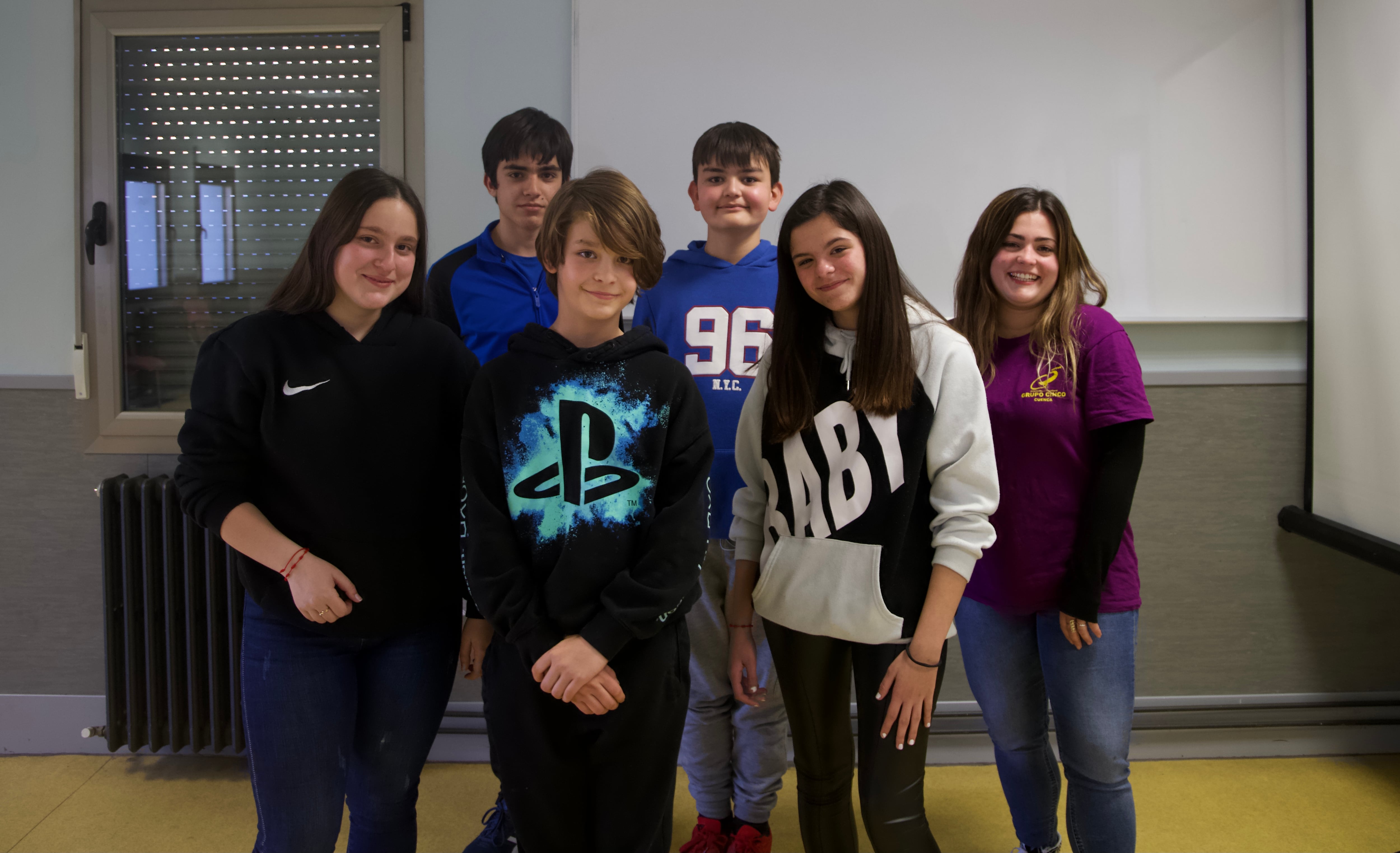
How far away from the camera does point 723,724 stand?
1691 mm

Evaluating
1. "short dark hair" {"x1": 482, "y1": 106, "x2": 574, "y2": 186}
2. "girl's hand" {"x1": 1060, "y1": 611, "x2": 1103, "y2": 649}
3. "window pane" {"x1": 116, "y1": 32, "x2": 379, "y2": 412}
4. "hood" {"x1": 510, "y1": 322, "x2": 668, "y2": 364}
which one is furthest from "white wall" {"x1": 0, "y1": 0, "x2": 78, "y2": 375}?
"girl's hand" {"x1": 1060, "y1": 611, "x2": 1103, "y2": 649}

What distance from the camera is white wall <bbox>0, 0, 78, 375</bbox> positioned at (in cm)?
212

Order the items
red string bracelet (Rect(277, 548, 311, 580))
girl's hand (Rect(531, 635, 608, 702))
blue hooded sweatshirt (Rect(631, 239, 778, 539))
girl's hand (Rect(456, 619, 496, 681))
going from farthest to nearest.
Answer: blue hooded sweatshirt (Rect(631, 239, 778, 539)) < girl's hand (Rect(456, 619, 496, 681)) < red string bracelet (Rect(277, 548, 311, 580)) < girl's hand (Rect(531, 635, 608, 702))

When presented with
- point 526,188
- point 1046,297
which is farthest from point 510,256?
point 1046,297

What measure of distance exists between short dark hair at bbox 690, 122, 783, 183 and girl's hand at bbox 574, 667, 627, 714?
3.37 ft

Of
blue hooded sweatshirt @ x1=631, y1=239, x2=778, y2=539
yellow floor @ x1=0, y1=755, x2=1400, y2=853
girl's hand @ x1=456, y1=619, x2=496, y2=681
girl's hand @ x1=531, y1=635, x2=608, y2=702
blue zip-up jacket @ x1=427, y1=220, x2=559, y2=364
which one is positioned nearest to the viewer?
girl's hand @ x1=531, y1=635, x2=608, y2=702

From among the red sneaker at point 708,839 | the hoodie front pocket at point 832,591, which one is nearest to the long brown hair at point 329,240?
the hoodie front pocket at point 832,591

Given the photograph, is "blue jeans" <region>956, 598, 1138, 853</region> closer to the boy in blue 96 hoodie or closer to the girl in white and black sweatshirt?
the girl in white and black sweatshirt

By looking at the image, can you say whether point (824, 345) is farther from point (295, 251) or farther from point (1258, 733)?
point (1258, 733)

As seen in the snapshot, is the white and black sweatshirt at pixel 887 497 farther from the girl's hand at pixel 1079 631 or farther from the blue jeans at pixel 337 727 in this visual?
the blue jeans at pixel 337 727

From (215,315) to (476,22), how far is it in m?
1.10

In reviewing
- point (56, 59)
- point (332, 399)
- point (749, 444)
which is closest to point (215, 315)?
point (56, 59)

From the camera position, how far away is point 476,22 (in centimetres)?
210

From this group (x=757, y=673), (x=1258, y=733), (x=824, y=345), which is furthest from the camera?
(x=1258, y=733)
